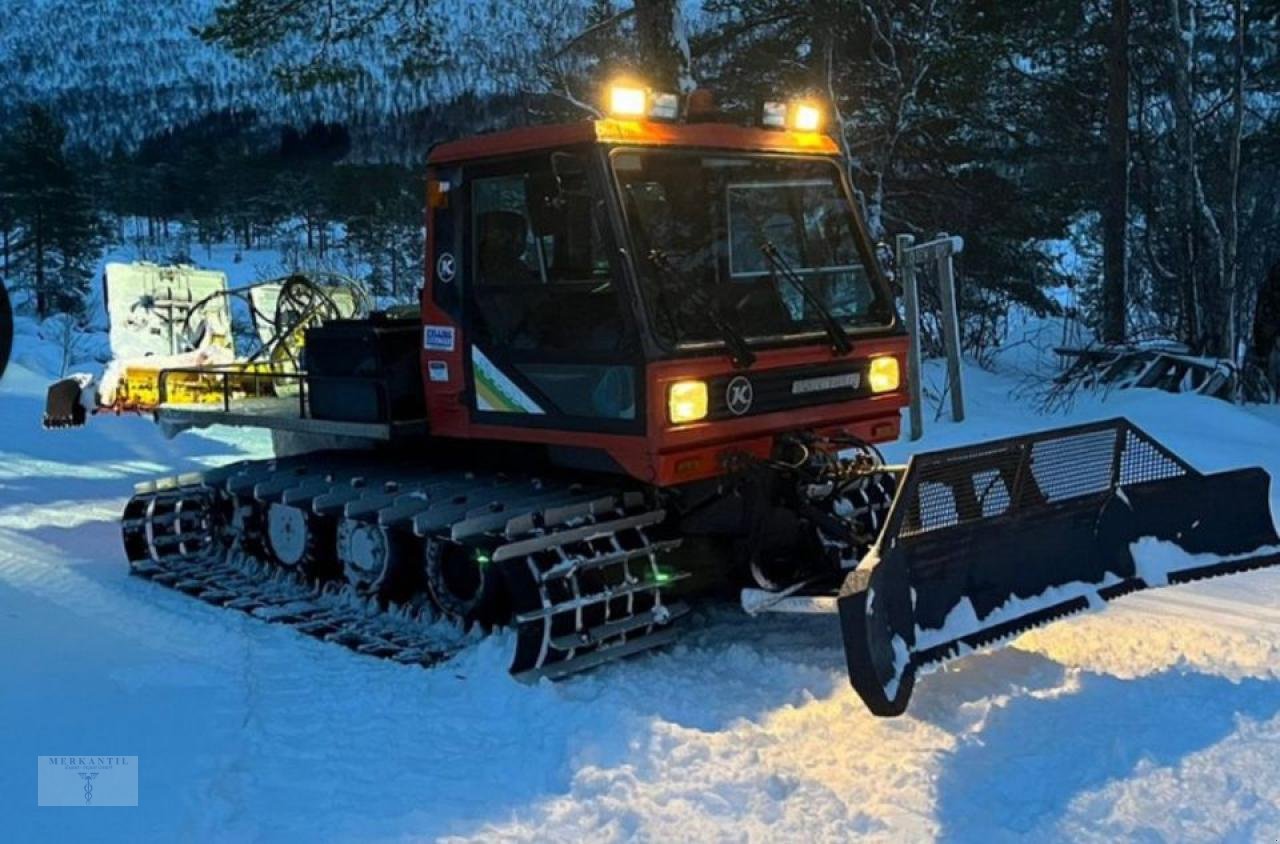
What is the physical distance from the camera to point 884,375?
5.87 metres

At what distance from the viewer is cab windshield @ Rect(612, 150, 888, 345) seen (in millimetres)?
5117

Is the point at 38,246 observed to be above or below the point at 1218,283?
above

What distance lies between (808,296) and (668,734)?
2.21 m

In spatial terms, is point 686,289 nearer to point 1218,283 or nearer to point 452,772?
point 452,772

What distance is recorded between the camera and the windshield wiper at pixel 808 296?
5.54 metres

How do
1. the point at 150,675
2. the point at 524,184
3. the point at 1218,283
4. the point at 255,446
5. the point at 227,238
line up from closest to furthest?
the point at 150,675 < the point at 524,184 < the point at 255,446 < the point at 1218,283 < the point at 227,238

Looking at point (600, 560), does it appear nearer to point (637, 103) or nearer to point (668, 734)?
point (668, 734)

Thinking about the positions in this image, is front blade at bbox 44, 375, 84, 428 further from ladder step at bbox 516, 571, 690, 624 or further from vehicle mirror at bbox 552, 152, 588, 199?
ladder step at bbox 516, 571, 690, 624

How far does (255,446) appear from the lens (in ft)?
39.4

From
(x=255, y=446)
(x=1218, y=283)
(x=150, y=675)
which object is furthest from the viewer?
(x=1218, y=283)

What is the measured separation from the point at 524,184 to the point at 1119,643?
319 cm

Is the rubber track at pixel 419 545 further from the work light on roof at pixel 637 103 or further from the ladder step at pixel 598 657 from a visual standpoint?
the work light on roof at pixel 637 103

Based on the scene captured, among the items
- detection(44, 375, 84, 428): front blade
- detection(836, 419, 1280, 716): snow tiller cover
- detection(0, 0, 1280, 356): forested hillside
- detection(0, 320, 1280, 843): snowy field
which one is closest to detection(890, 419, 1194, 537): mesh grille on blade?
detection(836, 419, 1280, 716): snow tiller cover

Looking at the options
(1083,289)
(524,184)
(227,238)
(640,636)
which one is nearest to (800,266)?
(524,184)
